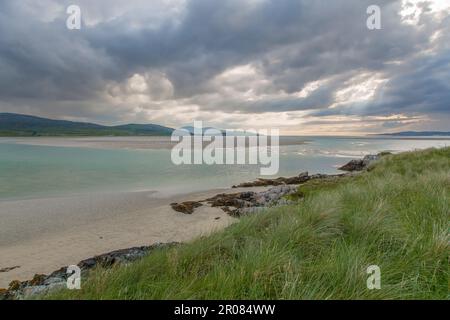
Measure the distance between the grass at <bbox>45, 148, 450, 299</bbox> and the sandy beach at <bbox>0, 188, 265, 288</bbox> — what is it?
1.83m

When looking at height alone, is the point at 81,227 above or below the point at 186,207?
below

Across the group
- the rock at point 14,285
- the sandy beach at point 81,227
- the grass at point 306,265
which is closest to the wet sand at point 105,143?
the sandy beach at point 81,227

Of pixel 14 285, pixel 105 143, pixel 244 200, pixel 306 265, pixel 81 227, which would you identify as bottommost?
pixel 81 227

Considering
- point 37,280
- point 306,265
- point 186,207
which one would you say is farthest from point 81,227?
point 306,265

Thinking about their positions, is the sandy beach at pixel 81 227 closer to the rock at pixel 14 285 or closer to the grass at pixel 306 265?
the rock at pixel 14 285

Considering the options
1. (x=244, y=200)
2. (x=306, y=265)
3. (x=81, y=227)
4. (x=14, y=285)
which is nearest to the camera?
(x=306, y=265)

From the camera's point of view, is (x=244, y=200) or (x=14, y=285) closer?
(x=14, y=285)

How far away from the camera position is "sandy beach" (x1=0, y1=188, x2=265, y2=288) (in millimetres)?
7863

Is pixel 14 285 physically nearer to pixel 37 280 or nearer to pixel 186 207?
pixel 37 280

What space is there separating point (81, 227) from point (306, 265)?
10986 mm

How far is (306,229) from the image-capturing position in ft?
13.1

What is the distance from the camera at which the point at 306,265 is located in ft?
10.6
